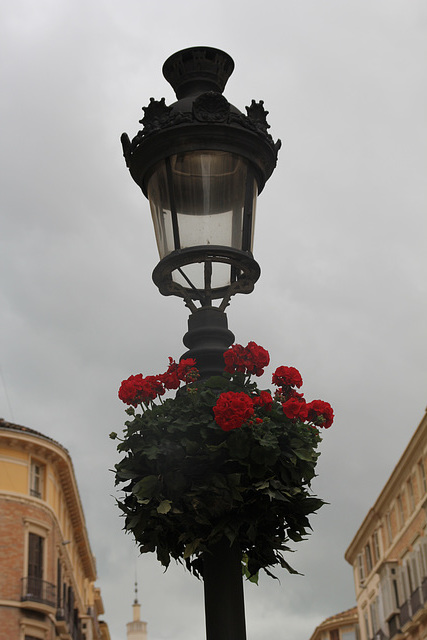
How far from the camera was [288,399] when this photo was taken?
15.2 ft

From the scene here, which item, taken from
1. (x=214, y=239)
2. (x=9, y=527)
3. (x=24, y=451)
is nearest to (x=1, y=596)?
(x=9, y=527)

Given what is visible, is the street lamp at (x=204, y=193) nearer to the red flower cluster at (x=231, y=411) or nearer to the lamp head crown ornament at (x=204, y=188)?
the lamp head crown ornament at (x=204, y=188)

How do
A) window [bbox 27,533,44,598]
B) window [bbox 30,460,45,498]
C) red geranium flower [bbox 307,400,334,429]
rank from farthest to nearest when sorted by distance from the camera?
window [bbox 30,460,45,498] → window [bbox 27,533,44,598] → red geranium flower [bbox 307,400,334,429]

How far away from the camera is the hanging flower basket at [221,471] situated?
4.30 meters

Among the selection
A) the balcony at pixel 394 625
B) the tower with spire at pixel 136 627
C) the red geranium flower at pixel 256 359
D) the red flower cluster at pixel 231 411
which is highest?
the tower with spire at pixel 136 627

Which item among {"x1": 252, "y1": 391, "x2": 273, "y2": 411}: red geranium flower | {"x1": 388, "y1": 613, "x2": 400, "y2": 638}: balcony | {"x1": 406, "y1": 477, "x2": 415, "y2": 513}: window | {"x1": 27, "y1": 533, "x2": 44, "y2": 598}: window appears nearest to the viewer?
{"x1": 252, "y1": 391, "x2": 273, "y2": 411}: red geranium flower

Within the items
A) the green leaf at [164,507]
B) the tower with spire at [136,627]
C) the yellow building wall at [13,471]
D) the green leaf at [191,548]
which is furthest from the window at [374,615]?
the tower with spire at [136,627]

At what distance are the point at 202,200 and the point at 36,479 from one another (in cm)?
→ 3427

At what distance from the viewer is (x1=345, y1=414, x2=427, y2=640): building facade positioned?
38031mm

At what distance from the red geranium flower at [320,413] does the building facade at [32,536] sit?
32011mm

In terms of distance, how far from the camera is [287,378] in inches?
187

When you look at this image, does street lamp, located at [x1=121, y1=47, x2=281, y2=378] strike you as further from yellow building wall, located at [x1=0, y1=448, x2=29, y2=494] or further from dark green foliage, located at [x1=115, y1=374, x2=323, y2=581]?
yellow building wall, located at [x1=0, y1=448, x2=29, y2=494]

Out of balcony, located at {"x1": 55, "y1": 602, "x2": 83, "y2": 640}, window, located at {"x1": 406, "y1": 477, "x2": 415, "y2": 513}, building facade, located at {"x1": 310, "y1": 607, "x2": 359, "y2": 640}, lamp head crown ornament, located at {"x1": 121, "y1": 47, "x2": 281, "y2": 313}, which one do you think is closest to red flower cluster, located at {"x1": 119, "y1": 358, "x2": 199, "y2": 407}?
lamp head crown ornament, located at {"x1": 121, "y1": 47, "x2": 281, "y2": 313}

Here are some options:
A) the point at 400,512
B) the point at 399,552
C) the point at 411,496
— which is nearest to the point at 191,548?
the point at 411,496
